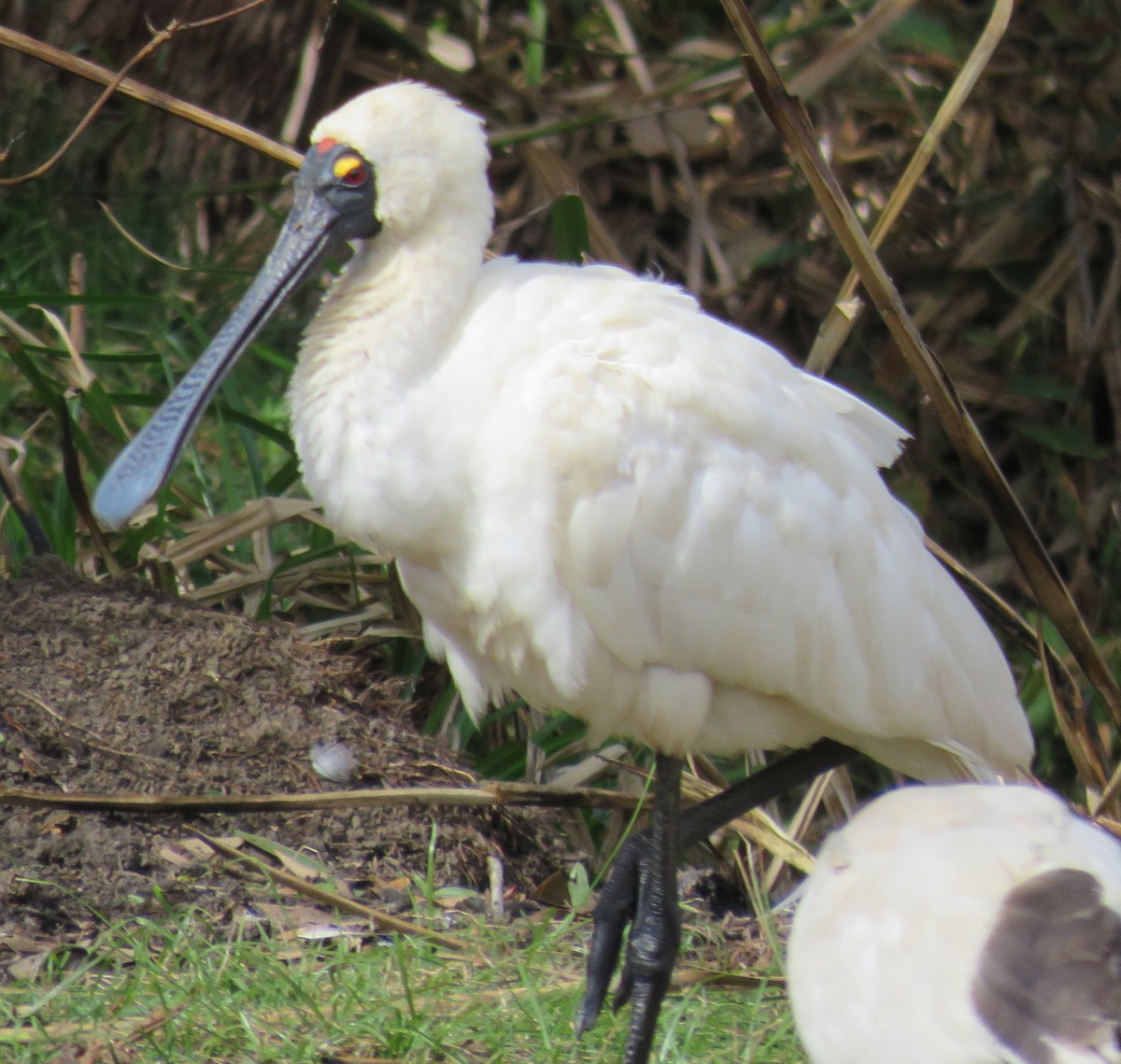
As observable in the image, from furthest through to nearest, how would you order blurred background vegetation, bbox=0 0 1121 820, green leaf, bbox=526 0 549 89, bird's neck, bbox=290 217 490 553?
green leaf, bbox=526 0 549 89
blurred background vegetation, bbox=0 0 1121 820
bird's neck, bbox=290 217 490 553

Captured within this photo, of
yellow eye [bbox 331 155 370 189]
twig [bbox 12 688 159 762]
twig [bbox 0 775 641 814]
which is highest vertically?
yellow eye [bbox 331 155 370 189]

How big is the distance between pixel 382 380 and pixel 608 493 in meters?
0.48

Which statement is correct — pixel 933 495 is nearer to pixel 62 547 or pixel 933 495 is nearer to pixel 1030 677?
pixel 1030 677

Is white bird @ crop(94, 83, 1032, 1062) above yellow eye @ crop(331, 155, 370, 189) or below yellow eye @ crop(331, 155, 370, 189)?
below

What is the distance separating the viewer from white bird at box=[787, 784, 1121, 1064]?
236cm

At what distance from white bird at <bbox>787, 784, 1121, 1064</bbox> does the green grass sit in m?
0.81

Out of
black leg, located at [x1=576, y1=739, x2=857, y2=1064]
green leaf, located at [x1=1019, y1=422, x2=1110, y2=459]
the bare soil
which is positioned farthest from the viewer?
green leaf, located at [x1=1019, y1=422, x2=1110, y2=459]

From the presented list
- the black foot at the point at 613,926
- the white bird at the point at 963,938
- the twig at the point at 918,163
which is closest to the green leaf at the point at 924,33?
the twig at the point at 918,163

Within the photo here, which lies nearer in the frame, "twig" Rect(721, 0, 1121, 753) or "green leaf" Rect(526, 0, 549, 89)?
"twig" Rect(721, 0, 1121, 753)

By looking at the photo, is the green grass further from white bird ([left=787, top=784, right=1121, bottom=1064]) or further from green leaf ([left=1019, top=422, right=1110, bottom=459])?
green leaf ([left=1019, top=422, right=1110, bottom=459])

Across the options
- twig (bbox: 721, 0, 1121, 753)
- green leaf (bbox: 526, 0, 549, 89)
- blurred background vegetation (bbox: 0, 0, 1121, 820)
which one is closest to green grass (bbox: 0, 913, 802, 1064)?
twig (bbox: 721, 0, 1121, 753)

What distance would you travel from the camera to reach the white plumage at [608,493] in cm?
340

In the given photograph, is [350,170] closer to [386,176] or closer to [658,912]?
[386,176]

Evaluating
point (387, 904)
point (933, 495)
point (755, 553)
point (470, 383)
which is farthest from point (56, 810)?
point (933, 495)
